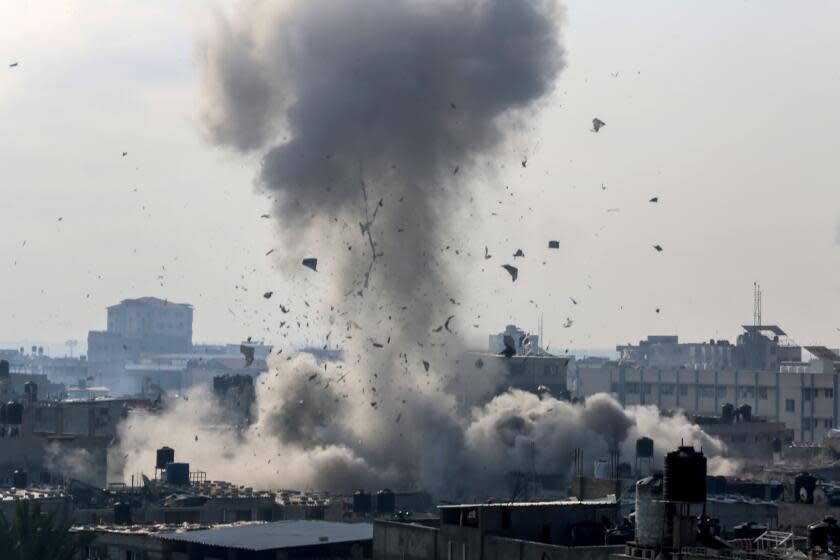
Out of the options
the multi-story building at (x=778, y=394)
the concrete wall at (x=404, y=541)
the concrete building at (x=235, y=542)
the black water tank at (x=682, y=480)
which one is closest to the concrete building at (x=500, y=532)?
the concrete wall at (x=404, y=541)

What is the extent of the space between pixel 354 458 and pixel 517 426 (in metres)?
12.9

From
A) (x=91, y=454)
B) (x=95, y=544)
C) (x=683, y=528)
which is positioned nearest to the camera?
(x=683, y=528)

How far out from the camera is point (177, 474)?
324 ft

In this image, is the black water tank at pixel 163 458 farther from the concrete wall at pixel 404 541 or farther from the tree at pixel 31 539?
the concrete wall at pixel 404 541

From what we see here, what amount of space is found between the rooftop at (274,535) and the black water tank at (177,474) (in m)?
23.8

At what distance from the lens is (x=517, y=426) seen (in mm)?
124312

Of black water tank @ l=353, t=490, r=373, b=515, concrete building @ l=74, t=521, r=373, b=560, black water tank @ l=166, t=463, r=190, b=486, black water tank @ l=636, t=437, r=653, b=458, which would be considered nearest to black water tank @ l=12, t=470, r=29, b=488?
black water tank @ l=166, t=463, r=190, b=486

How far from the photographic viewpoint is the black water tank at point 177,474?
98250mm

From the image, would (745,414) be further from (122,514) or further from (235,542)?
(235,542)

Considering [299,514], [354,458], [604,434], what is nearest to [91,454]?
[354,458]

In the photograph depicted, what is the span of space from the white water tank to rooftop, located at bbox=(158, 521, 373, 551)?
2357cm

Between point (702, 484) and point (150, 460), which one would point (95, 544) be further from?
point (150, 460)

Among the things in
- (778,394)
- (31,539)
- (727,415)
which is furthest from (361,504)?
(778,394)

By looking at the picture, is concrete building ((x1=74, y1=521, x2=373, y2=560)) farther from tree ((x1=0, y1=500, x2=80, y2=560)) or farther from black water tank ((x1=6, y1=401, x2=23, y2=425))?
black water tank ((x1=6, y1=401, x2=23, y2=425))
